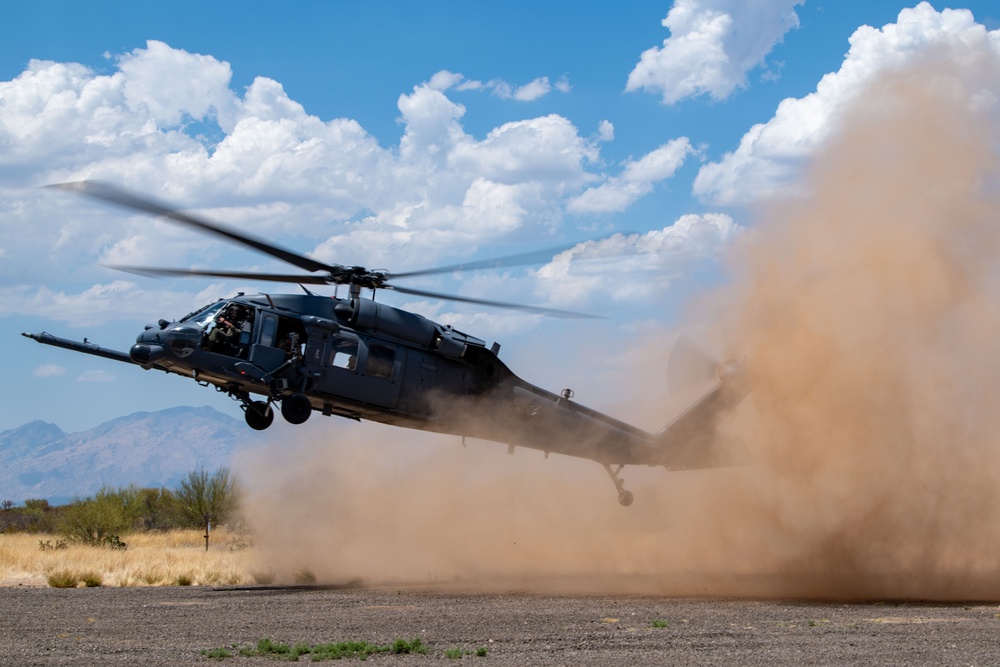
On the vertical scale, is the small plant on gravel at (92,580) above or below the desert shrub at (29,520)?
above

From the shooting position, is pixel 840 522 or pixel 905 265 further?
pixel 905 265

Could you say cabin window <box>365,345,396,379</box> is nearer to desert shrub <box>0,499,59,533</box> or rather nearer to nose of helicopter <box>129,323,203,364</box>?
nose of helicopter <box>129,323,203,364</box>

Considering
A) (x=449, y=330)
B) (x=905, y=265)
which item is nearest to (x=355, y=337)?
(x=449, y=330)

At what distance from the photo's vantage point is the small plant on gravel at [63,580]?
21.6m

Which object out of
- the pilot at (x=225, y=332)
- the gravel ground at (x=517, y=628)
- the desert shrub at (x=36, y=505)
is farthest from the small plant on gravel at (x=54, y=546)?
the desert shrub at (x=36, y=505)

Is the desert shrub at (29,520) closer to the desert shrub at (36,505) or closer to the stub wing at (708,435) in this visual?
the desert shrub at (36,505)

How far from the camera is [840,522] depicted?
18266 millimetres

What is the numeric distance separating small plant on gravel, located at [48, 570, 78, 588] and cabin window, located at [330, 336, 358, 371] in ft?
28.6

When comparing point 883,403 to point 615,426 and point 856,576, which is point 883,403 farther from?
point 615,426

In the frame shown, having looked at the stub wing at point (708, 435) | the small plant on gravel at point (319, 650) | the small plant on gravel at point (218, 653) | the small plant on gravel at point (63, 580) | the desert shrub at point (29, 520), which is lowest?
the desert shrub at point (29, 520)

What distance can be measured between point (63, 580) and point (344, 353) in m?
8.93

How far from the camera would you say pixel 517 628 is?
1316 centimetres

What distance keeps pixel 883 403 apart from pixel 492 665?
11.2 metres

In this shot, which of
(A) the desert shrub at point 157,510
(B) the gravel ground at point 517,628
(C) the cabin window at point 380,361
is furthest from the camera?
(A) the desert shrub at point 157,510
